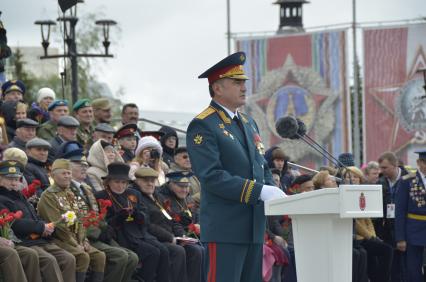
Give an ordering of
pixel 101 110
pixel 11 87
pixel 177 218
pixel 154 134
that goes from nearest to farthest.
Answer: pixel 177 218
pixel 11 87
pixel 154 134
pixel 101 110

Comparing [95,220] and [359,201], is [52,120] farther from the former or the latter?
[359,201]

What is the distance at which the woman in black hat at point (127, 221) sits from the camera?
11477mm

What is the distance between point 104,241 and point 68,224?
0.90 meters

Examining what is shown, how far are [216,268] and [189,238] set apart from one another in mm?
4974

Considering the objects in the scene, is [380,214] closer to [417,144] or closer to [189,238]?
[189,238]

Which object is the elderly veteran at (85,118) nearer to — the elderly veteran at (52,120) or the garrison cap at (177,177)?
the elderly veteran at (52,120)

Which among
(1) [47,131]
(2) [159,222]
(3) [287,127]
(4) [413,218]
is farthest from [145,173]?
(3) [287,127]

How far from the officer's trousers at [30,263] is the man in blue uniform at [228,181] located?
288 cm

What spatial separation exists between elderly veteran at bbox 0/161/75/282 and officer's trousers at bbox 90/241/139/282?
2.38ft

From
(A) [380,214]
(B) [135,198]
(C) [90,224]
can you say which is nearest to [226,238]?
(A) [380,214]

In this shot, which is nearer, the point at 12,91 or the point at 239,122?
the point at 239,122

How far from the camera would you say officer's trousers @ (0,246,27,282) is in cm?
966

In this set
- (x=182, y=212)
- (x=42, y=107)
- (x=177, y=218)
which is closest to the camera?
(x=177, y=218)

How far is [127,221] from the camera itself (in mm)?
11508
